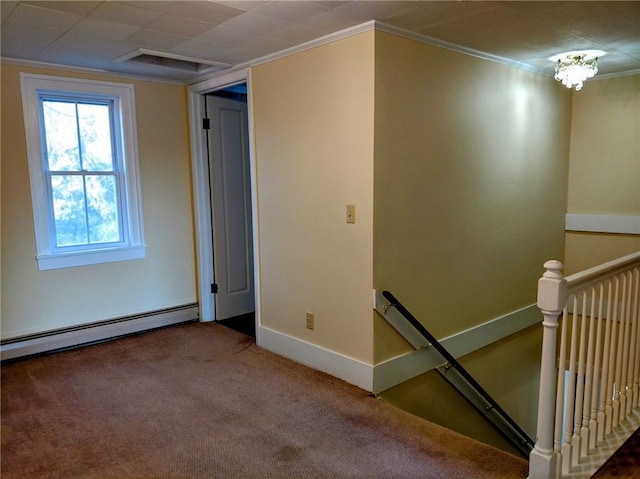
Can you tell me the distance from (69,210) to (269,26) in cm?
228

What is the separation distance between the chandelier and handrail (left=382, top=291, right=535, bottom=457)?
6.75ft

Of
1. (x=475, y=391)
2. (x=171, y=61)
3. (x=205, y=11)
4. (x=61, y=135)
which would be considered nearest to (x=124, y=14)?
(x=205, y=11)

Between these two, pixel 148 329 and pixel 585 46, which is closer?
pixel 585 46

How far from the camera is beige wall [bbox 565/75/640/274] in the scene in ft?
13.4

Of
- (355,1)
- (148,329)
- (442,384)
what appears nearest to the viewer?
(355,1)

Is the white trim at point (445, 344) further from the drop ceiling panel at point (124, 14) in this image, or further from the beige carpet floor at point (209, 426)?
the drop ceiling panel at point (124, 14)

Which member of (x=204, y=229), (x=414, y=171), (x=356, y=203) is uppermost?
(x=414, y=171)

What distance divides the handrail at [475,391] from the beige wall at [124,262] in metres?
2.31

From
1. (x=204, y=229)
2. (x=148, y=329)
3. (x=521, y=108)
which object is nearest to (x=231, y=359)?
(x=148, y=329)

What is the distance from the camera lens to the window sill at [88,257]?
3.67 m

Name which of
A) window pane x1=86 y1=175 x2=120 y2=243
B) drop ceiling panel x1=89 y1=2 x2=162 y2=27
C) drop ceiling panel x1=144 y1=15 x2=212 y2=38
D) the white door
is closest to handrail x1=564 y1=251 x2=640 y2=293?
drop ceiling panel x1=144 y1=15 x2=212 y2=38

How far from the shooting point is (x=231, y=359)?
3.58m

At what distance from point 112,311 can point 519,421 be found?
3818 mm

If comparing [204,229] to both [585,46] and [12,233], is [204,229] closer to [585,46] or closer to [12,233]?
[12,233]
